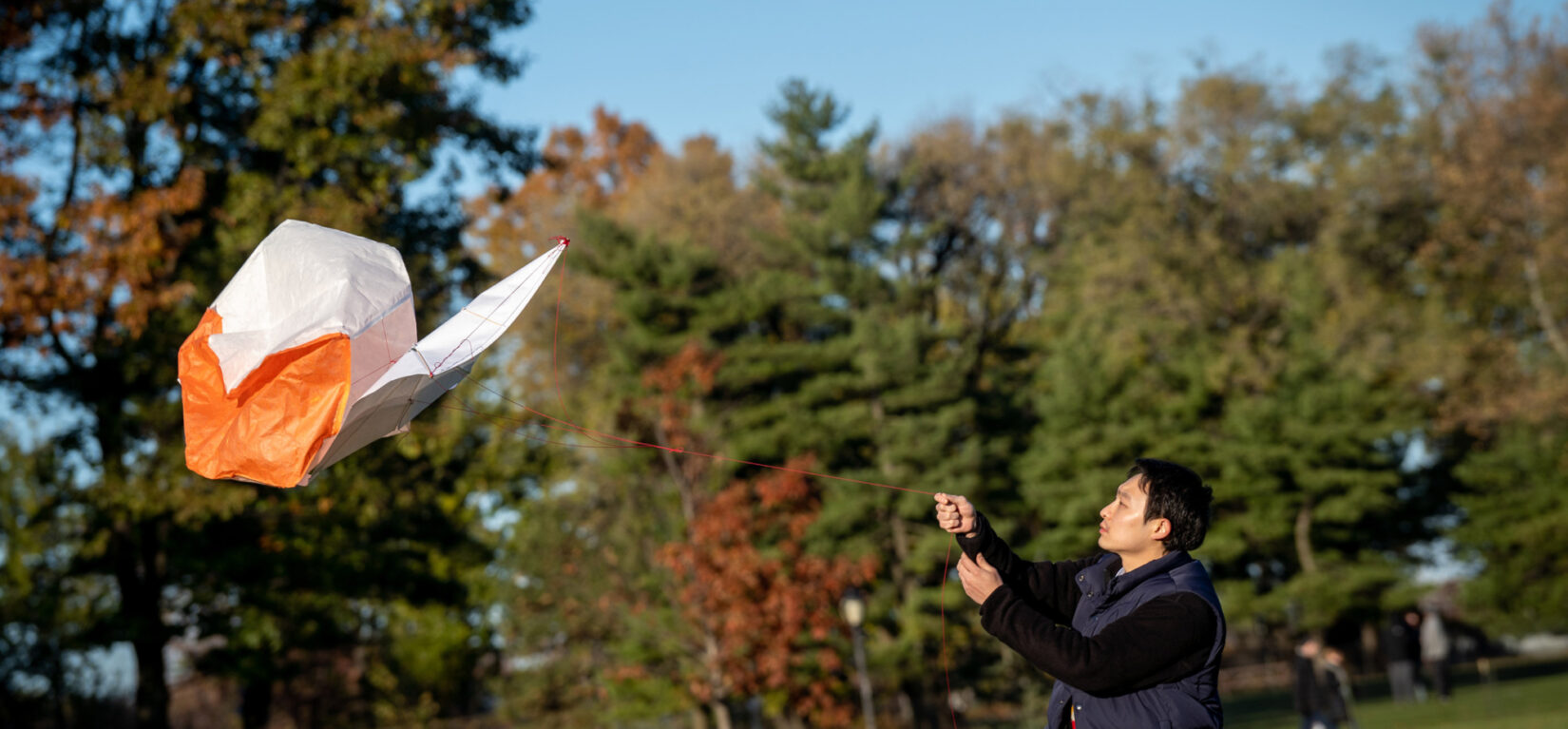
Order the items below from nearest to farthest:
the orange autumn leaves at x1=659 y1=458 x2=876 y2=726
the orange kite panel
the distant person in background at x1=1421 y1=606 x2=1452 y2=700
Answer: the orange kite panel → the orange autumn leaves at x1=659 y1=458 x2=876 y2=726 → the distant person in background at x1=1421 y1=606 x2=1452 y2=700

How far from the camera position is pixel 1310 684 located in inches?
637

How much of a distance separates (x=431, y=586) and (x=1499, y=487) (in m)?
30.7

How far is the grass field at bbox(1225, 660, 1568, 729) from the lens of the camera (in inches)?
734

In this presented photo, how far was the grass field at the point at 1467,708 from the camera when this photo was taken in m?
18.6

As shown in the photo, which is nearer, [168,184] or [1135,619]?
[1135,619]

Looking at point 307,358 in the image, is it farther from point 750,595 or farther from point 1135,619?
point 750,595

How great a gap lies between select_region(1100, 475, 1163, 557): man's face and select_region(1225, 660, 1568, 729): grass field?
633 inches

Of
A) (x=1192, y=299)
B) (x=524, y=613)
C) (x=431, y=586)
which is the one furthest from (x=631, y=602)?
(x=1192, y=299)

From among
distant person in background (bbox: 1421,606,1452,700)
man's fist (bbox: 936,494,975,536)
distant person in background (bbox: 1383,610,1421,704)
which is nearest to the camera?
man's fist (bbox: 936,494,975,536)

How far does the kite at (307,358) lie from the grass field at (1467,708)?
16.9 meters

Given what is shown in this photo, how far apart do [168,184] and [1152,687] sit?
1630 cm

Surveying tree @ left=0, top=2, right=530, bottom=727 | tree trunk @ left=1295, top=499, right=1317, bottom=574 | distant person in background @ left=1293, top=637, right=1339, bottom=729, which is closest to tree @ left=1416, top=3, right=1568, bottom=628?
tree trunk @ left=1295, top=499, right=1317, bottom=574

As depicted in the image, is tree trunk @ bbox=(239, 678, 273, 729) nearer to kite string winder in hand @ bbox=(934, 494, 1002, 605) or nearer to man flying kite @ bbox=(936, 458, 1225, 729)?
kite string winder in hand @ bbox=(934, 494, 1002, 605)

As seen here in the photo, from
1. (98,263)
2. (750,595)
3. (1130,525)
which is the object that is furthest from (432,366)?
(750,595)
